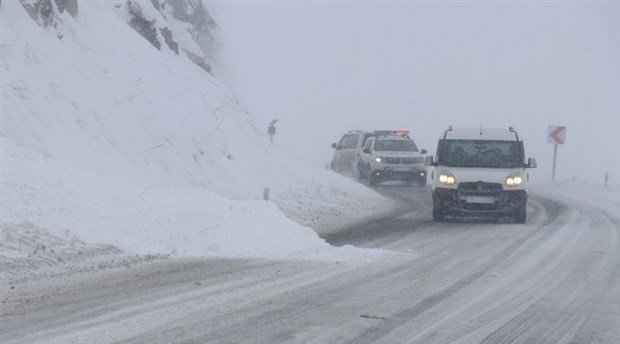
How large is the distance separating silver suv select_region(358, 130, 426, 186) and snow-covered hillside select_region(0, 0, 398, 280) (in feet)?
13.1

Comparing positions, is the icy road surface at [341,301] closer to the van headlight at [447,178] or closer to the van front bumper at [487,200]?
the van front bumper at [487,200]

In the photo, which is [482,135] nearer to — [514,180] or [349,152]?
[514,180]

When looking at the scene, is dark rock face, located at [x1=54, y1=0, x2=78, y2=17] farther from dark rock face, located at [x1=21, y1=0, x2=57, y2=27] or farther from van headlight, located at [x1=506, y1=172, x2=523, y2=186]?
van headlight, located at [x1=506, y1=172, x2=523, y2=186]

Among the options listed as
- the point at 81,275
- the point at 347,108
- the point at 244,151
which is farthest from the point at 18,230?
the point at 347,108

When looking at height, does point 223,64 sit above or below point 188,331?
above

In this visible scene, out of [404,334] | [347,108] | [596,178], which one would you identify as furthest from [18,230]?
[347,108]

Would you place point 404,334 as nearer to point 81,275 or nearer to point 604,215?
point 81,275

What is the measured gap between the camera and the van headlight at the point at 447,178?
20.0 m

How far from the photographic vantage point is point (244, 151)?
2728 centimetres

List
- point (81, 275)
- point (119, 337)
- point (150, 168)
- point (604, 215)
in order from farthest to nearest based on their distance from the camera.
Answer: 1. point (604, 215)
2. point (150, 168)
3. point (81, 275)
4. point (119, 337)

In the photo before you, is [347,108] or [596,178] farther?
[347,108]

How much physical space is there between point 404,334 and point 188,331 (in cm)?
182

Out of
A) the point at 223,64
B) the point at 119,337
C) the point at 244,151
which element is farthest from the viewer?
the point at 223,64

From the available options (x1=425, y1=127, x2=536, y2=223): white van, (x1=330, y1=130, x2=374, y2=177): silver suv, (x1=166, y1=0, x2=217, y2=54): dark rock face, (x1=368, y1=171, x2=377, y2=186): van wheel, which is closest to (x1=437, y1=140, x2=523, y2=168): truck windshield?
(x1=425, y1=127, x2=536, y2=223): white van
